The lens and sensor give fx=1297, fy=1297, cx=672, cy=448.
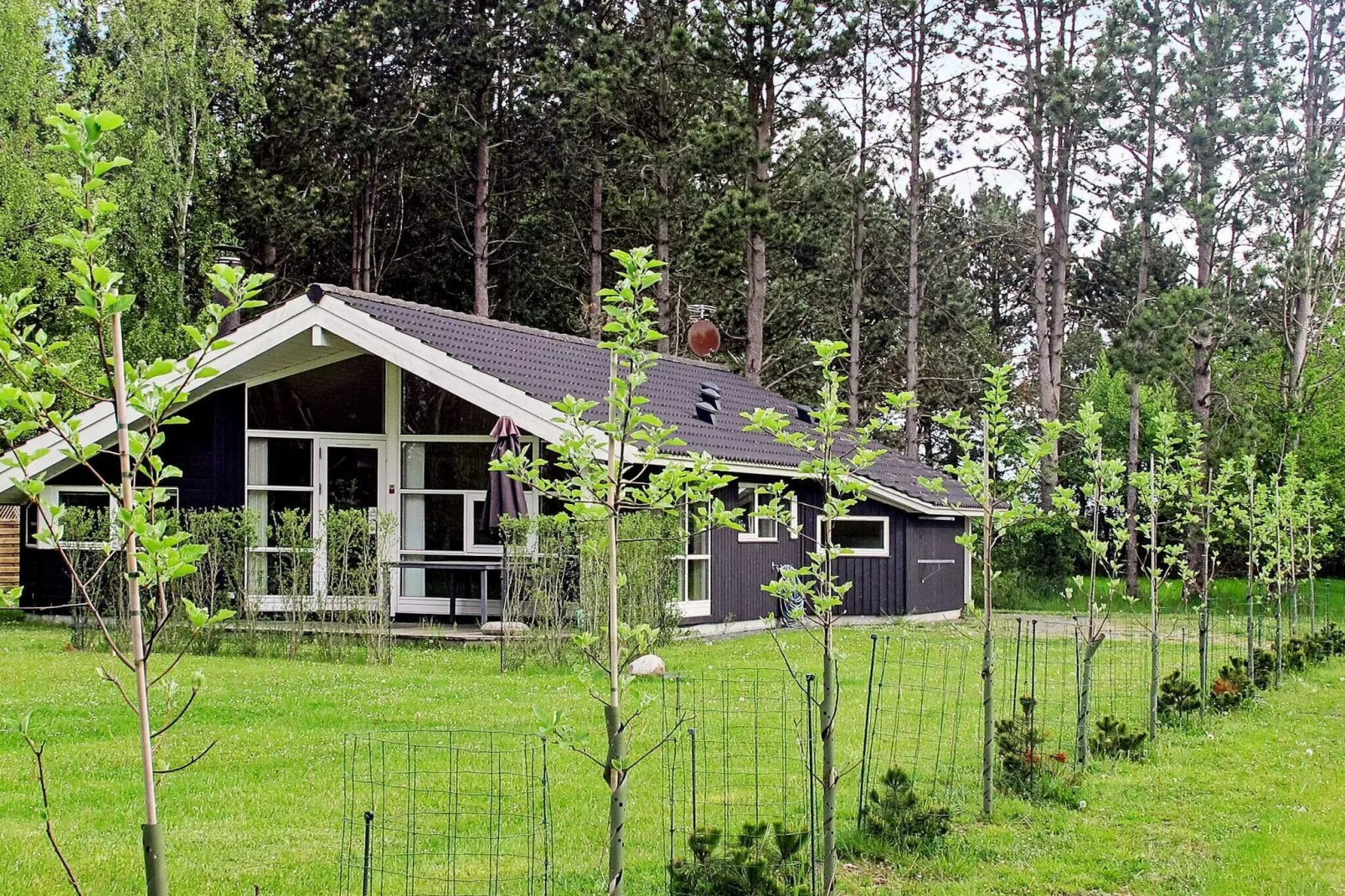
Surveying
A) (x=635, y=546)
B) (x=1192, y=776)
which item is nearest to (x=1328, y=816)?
(x=1192, y=776)

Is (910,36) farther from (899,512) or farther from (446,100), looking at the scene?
(899,512)

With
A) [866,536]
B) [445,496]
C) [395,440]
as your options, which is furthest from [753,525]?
[395,440]

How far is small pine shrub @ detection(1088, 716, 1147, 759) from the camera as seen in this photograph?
8766mm

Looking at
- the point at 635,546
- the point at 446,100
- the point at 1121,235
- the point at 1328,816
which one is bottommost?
the point at 1328,816

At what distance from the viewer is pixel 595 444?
175 inches

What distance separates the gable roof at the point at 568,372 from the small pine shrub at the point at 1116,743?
510 cm

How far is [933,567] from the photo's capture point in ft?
70.1

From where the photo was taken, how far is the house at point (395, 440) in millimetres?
15492

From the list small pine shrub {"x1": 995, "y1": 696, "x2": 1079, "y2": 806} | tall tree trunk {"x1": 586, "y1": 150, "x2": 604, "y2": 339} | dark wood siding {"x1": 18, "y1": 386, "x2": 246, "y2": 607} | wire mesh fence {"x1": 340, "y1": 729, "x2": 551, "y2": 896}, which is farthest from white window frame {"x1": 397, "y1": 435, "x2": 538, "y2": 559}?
tall tree trunk {"x1": 586, "y1": 150, "x2": 604, "y2": 339}

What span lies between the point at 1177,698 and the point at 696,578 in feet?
23.5

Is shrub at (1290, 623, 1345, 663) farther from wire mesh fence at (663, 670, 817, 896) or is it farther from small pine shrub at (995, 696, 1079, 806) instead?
small pine shrub at (995, 696, 1079, 806)

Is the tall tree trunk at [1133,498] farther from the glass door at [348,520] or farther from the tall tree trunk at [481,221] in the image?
the glass door at [348,520]

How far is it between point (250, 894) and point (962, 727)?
19.9 feet

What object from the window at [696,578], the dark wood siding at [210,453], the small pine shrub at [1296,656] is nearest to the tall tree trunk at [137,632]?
the window at [696,578]
